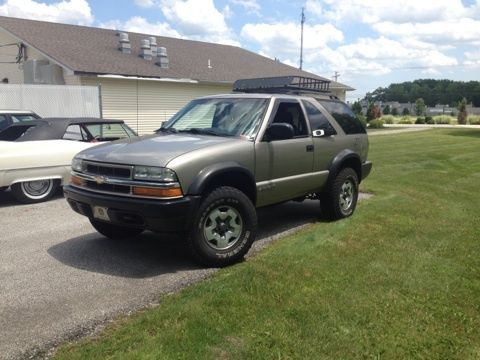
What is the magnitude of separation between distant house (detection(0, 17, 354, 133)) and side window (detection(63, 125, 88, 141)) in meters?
11.1

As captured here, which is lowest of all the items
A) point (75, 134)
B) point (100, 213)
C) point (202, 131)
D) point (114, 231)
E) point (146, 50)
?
point (114, 231)

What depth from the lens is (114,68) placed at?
68.2 ft

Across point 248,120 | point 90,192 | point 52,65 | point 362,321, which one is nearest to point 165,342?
point 362,321

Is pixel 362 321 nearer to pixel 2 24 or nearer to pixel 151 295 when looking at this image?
pixel 151 295

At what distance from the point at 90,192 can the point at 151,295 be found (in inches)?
52.5

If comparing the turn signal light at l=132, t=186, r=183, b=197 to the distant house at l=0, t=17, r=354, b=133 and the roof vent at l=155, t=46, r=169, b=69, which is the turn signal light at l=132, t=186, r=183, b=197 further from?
the roof vent at l=155, t=46, r=169, b=69

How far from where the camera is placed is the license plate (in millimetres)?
4855

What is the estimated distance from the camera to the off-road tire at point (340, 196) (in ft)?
22.2

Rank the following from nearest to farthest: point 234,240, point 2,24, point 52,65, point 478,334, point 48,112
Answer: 1. point 478,334
2. point 234,240
3. point 48,112
4. point 52,65
5. point 2,24

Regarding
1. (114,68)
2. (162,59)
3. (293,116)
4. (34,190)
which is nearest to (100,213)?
(293,116)

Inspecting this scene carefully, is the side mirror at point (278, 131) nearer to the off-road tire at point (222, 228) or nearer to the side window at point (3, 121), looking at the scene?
the off-road tire at point (222, 228)

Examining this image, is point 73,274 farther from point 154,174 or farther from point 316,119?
point 316,119

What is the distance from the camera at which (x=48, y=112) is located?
1662cm

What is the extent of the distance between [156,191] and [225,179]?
0.88 metres
